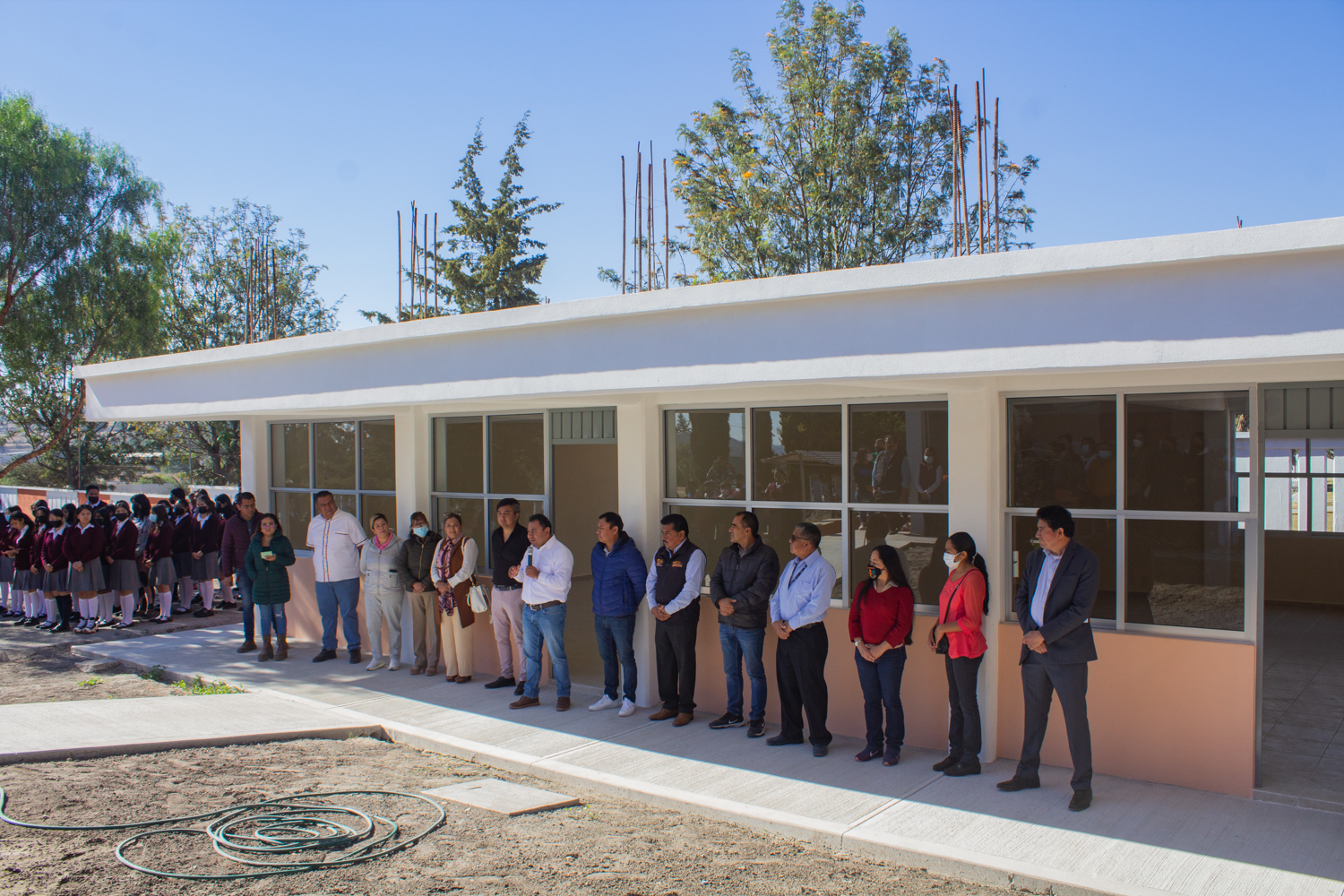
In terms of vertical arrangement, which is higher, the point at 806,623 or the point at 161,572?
the point at 806,623

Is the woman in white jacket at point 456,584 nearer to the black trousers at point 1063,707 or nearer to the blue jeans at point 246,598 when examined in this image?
the blue jeans at point 246,598

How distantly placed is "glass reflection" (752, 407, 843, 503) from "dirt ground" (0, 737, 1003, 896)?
2.72 meters

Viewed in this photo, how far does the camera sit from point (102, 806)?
545cm

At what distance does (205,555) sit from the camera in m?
13.4

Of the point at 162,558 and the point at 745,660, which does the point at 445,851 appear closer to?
the point at 745,660

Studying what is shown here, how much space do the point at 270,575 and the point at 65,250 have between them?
1901cm

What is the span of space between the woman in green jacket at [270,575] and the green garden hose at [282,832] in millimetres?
4417

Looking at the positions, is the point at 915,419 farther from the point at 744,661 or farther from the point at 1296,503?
the point at 1296,503

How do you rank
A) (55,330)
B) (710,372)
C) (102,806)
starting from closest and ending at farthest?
(102,806) < (710,372) < (55,330)

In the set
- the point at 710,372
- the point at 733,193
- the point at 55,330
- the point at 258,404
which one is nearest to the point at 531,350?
the point at 710,372

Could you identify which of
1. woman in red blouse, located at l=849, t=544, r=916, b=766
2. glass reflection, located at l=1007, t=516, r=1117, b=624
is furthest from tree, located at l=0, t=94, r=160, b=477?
glass reflection, located at l=1007, t=516, r=1117, b=624

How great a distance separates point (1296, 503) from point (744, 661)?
454 inches

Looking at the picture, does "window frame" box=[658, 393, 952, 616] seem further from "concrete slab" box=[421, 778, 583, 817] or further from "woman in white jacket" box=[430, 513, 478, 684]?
"concrete slab" box=[421, 778, 583, 817]

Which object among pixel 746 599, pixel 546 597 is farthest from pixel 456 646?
pixel 746 599
